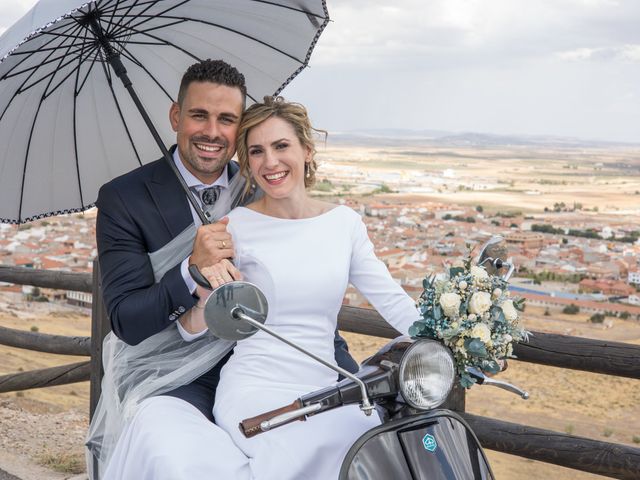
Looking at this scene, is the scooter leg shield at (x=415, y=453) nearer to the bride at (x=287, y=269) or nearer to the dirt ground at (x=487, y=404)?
the bride at (x=287, y=269)

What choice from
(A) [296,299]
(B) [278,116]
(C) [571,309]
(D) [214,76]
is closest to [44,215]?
(D) [214,76]

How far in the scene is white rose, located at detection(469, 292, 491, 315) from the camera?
171 cm

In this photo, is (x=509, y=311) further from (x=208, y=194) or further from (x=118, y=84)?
(x=118, y=84)

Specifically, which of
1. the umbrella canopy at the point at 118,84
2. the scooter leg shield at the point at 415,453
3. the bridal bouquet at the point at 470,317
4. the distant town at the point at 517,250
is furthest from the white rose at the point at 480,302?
the distant town at the point at 517,250

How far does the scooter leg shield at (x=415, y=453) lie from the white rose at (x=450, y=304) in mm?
224

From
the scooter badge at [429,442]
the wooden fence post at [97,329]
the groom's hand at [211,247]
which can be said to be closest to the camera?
the scooter badge at [429,442]

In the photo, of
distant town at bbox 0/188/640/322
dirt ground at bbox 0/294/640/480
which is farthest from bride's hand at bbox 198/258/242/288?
distant town at bbox 0/188/640/322

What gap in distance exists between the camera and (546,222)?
47375 mm

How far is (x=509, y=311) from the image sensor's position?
5.76ft

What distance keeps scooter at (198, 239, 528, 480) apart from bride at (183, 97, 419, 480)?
447 millimetres

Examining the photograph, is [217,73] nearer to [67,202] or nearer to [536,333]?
[67,202]

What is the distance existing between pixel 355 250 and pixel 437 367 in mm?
888

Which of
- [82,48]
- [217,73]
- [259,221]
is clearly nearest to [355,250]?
[259,221]

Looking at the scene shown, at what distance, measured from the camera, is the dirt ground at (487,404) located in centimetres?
507
